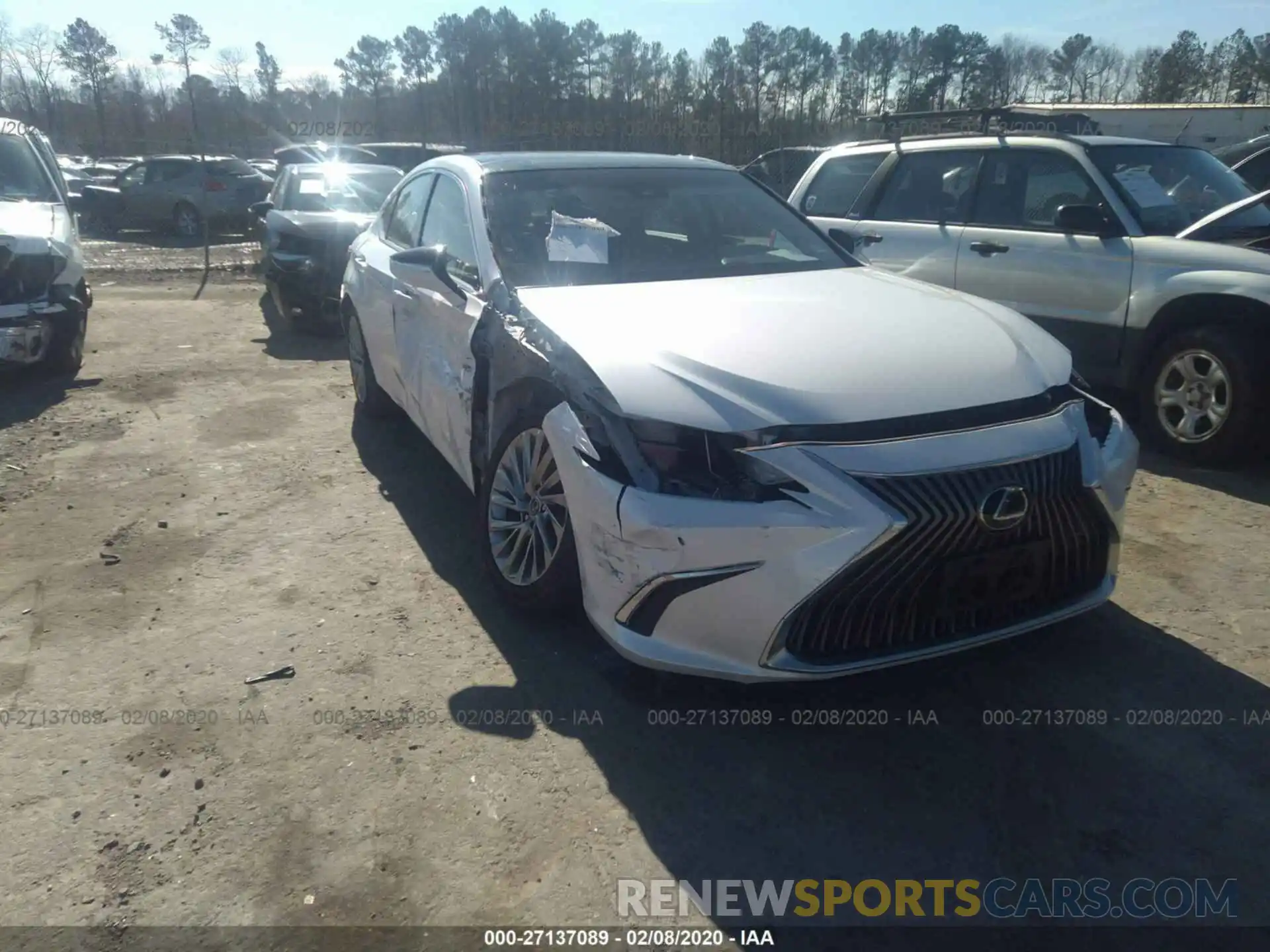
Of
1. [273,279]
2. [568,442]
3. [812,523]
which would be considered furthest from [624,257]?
[273,279]

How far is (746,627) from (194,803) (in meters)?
1.59

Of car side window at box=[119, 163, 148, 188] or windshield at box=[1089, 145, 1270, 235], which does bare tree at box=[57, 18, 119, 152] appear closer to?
car side window at box=[119, 163, 148, 188]

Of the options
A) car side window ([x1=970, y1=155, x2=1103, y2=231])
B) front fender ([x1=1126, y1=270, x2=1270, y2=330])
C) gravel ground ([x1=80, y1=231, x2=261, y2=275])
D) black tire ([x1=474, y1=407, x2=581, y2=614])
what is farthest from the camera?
gravel ground ([x1=80, y1=231, x2=261, y2=275])

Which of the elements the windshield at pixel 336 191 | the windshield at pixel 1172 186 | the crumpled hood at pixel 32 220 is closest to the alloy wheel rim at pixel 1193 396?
the windshield at pixel 1172 186

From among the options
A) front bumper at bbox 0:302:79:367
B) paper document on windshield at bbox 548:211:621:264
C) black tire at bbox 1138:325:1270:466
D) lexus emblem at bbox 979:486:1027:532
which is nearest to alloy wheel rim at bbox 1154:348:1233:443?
black tire at bbox 1138:325:1270:466

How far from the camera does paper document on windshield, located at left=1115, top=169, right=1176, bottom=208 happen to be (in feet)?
17.9

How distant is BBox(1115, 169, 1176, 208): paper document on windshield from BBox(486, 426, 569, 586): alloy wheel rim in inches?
165

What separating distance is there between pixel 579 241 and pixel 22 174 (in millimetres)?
6488

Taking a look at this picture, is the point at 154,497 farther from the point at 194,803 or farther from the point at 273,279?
the point at 273,279

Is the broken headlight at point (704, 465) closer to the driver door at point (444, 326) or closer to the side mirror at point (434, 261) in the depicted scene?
the driver door at point (444, 326)

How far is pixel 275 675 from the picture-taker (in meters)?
3.17

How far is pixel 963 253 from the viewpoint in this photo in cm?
605

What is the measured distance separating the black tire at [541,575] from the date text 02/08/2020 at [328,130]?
34.6 meters

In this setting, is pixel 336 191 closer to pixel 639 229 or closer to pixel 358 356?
pixel 358 356
